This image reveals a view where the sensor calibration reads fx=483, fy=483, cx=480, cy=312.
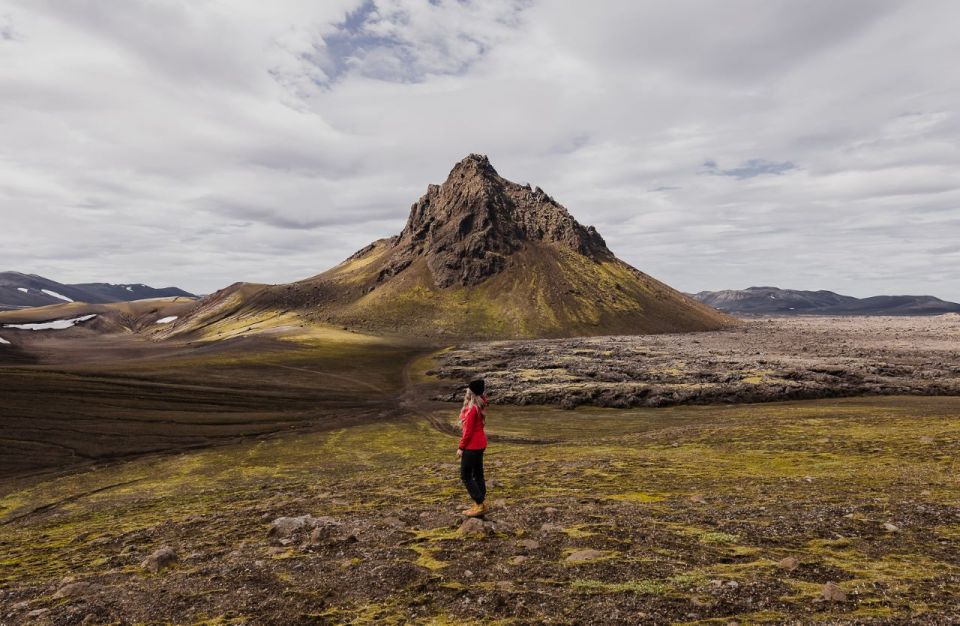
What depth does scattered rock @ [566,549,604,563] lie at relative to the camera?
41.0 feet

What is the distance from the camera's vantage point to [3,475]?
3397cm

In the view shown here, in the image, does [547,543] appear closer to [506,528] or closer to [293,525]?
[506,528]

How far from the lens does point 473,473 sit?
16.4 m

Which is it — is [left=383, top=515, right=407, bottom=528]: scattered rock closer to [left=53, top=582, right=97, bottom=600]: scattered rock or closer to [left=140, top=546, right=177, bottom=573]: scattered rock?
[left=140, top=546, right=177, bottom=573]: scattered rock

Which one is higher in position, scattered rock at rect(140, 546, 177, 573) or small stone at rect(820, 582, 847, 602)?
small stone at rect(820, 582, 847, 602)

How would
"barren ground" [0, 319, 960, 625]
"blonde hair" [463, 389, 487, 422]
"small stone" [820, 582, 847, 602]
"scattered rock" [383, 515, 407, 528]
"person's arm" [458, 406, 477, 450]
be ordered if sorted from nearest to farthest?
"small stone" [820, 582, 847, 602] → "barren ground" [0, 319, 960, 625] → "person's arm" [458, 406, 477, 450] → "blonde hair" [463, 389, 487, 422] → "scattered rock" [383, 515, 407, 528]

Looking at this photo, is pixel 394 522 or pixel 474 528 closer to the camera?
pixel 474 528

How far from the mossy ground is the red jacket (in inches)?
103

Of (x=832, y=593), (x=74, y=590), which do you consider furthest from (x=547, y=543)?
(x=74, y=590)

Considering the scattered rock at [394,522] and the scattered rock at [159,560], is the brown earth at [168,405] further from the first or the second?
the scattered rock at [394,522]

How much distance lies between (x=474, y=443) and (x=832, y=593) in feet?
31.6

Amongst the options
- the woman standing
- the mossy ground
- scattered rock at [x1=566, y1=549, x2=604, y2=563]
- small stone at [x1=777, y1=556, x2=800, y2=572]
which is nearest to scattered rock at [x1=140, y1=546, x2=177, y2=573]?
the mossy ground

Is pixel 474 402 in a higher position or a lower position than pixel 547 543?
higher

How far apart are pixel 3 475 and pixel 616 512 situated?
42.1m
